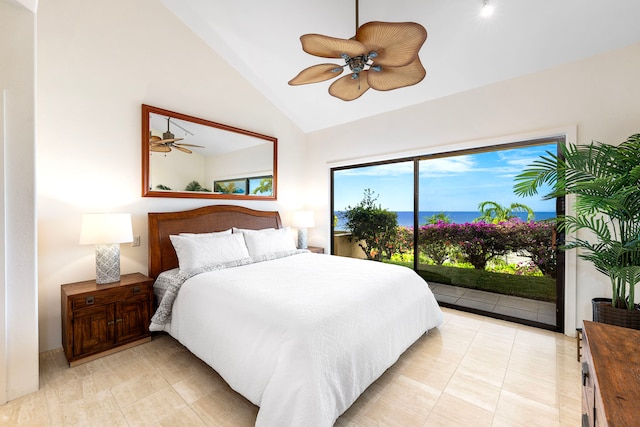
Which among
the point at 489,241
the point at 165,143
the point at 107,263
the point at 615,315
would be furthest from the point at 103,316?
the point at 615,315

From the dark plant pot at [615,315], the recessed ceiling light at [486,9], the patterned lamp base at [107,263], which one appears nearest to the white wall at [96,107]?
the patterned lamp base at [107,263]

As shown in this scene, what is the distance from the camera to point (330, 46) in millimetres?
1784

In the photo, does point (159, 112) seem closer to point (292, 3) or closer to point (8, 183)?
point (8, 183)

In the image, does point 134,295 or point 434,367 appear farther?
point 134,295

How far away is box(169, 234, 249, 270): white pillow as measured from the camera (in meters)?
2.70

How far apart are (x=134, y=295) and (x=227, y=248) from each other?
2.99 feet

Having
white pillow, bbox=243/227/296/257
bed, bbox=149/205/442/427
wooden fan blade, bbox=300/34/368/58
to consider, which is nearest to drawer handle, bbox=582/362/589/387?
bed, bbox=149/205/442/427

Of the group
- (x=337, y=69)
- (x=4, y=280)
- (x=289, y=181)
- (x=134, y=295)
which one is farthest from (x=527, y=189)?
(x=4, y=280)

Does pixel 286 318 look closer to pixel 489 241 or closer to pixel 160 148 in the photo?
pixel 160 148

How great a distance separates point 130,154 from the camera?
9.48 ft

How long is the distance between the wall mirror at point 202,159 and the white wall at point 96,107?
0.11 metres

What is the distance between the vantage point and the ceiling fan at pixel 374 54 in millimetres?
1627

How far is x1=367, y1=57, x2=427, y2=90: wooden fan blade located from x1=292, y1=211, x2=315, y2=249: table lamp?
2520 mm

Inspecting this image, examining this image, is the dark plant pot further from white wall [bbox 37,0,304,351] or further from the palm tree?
white wall [bbox 37,0,304,351]
